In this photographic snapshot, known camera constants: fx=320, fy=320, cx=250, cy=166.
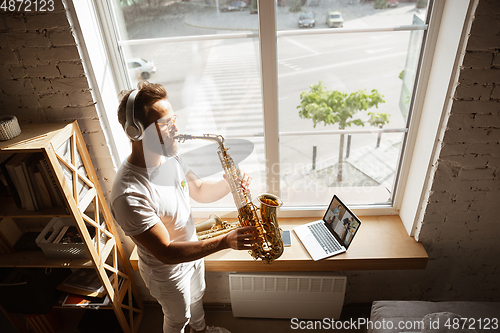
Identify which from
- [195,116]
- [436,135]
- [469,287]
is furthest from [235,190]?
[469,287]

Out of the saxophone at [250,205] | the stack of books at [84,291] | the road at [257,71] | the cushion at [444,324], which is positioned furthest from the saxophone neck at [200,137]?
the cushion at [444,324]

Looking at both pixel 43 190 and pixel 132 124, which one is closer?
pixel 132 124

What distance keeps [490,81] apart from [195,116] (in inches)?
63.4

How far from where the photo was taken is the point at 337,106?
6.54 feet

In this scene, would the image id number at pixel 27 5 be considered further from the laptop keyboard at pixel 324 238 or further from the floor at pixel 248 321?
the floor at pixel 248 321

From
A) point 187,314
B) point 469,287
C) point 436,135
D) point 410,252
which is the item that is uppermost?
point 436,135

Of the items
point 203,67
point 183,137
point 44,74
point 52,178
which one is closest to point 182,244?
point 183,137

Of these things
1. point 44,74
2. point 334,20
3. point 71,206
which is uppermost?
point 334,20

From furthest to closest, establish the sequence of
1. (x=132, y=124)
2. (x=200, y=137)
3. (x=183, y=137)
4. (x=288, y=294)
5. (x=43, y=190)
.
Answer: (x=288, y=294)
(x=43, y=190)
(x=200, y=137)
(x=183, y=137)
(x=132, y=124)

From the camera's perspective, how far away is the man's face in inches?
58.7

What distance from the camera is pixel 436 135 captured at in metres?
1.78

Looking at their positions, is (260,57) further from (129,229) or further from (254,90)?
(129,229)

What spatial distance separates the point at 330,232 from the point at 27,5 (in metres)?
2.18

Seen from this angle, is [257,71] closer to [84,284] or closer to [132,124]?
[132,124]
